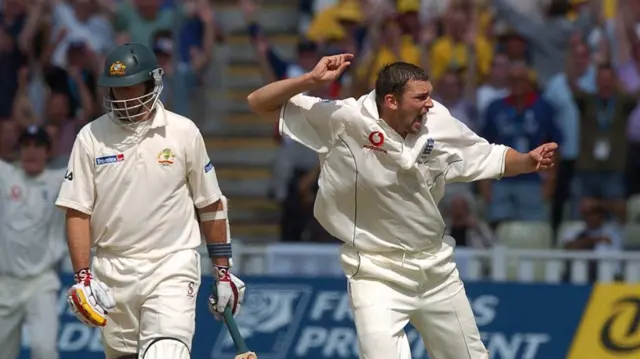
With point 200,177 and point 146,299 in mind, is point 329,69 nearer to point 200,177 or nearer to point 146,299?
point 200,177

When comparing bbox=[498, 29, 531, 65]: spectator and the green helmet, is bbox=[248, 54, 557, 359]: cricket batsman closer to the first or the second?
the green helmet

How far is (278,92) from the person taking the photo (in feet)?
24.9

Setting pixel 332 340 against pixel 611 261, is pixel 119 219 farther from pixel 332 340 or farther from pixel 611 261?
pixel 611 261

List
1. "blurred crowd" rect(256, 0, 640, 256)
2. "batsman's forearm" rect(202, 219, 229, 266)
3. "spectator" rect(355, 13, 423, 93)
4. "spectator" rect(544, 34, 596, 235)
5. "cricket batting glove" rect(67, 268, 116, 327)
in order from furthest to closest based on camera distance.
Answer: "spectator" rect(355, 13, 423, 93), "spectator" rect(544, 34, 596, 235), "blurred crowd" rect(256, 0, 640, 256), "batsman's forearm" rect(202, 219, 229, 266), "cricket batting glove" rect(67, 268, 116, 327)

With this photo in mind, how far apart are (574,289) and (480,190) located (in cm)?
257

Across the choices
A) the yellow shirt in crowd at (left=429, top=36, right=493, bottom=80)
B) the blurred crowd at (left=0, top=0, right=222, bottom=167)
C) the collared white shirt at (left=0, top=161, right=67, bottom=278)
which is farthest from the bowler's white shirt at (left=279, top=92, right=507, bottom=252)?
the blurred crowd at (left=0, top=0, right=222, bottom=167)

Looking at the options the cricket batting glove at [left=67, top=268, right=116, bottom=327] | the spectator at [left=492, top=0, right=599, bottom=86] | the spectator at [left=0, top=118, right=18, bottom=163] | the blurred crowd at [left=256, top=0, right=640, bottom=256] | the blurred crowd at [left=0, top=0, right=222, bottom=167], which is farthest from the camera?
the blurred crowd at [left=0, top=0, right=222, bottom=167]

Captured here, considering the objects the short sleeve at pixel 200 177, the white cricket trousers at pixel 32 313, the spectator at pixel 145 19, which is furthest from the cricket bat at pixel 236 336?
the spectator at pixel 145 19

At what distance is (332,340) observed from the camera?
11.3m

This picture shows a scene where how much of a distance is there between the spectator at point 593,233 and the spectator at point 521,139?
571 mm

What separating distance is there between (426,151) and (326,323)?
157 inches

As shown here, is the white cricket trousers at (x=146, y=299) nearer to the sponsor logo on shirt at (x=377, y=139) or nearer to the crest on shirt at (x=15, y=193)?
the sponsor logo on shirt at (x=377, y=139)

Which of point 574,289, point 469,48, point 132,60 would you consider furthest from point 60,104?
point 132,60

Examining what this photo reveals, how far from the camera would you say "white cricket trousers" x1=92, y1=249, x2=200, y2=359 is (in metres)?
7.43
